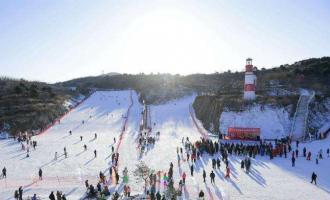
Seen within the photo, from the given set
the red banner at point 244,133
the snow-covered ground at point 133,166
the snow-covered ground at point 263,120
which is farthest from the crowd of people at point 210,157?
the snow-covered ground at point 263,120

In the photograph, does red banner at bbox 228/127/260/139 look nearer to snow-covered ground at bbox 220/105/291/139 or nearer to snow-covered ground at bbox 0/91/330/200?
snow-covered ground at bbox 220/105/291/139

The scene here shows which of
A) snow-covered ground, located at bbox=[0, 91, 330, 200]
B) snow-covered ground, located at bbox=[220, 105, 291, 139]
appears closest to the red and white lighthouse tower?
snow-covered ground, located at bbox=[220, 105, 291, 139]

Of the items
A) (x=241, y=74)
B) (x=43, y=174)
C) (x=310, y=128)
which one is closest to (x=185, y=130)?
(x=310, y=128)

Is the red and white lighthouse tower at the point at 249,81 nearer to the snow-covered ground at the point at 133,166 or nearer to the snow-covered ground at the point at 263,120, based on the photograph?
the snow-covered ground at the point at 263,120

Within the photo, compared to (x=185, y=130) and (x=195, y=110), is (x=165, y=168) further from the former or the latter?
(x=195, y=110)

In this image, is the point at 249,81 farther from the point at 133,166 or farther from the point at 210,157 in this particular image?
the point at 133,166

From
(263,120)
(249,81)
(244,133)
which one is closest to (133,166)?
(244,133)
